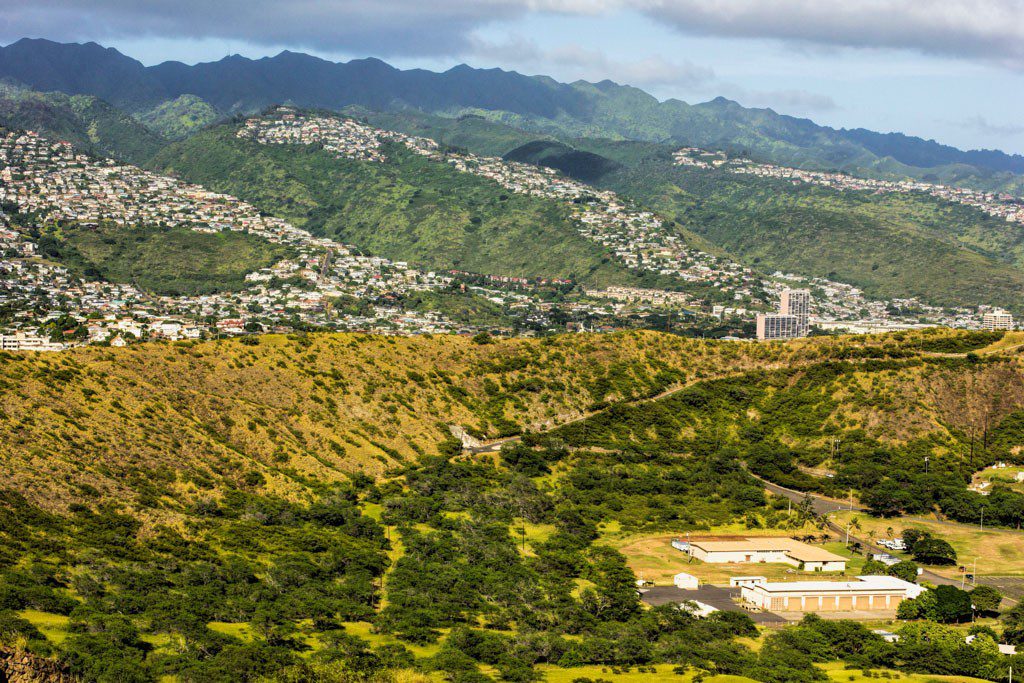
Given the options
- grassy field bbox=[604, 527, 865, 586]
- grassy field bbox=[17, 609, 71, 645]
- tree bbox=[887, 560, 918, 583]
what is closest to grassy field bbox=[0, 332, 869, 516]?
grassy field bbox=[17, 609, 71, 645]

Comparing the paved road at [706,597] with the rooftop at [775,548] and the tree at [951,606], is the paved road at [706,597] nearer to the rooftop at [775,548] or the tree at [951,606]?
the rooftop at [775,548]

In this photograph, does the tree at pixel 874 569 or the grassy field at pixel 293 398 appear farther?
the tree at pixel 874 569

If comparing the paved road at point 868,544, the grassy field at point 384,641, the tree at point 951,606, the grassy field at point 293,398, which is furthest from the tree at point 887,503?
the grassy field at point 384,641

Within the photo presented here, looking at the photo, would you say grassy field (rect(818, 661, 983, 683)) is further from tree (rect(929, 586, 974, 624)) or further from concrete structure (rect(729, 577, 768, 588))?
concrete structure (rect(729, 577, 768, 588))

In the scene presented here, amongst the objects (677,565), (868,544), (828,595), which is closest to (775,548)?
(677,565)

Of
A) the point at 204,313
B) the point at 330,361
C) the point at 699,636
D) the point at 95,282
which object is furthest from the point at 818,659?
the point at 95,282

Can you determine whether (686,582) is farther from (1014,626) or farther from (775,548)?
(1014,626)
